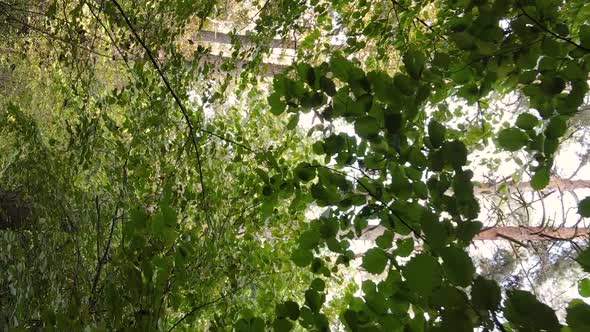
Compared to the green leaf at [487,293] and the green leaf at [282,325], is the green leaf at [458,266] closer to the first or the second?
the green leaf at [487,293]

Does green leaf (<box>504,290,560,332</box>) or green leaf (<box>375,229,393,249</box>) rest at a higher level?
green leaf (<box>375,229,393,249</box>)

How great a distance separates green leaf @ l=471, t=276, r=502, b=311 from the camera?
0.59 metres

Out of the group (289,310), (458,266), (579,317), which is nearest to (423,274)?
(458,266)

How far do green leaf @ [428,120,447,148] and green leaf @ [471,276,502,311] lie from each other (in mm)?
262

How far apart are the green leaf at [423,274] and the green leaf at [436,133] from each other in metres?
0.21

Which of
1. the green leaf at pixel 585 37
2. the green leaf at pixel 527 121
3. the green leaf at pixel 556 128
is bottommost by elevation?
the green leaf at pixel 556 128

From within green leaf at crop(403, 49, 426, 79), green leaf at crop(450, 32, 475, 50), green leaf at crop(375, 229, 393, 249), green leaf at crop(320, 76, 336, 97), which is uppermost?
green leaf at crop(450, 32, 475, 50)

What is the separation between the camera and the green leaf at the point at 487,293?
59cm

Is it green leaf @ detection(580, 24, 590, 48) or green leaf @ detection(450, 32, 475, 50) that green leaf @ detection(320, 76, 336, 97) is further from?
green leaf @ detection(580, 24, 590, 48)

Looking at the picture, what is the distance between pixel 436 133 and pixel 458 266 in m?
0.25

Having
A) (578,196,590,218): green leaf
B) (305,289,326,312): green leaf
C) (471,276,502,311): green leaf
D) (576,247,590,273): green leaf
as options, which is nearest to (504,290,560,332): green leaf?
(471,276,502,311): green leaf

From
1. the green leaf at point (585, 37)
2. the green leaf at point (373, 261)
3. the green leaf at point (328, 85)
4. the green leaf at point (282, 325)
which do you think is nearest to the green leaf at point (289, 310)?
the green leaf at point (282, 325)

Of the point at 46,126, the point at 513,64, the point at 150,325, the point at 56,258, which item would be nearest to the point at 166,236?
the point at 150,325

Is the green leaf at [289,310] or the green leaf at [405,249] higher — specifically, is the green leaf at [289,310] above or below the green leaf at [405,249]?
below
